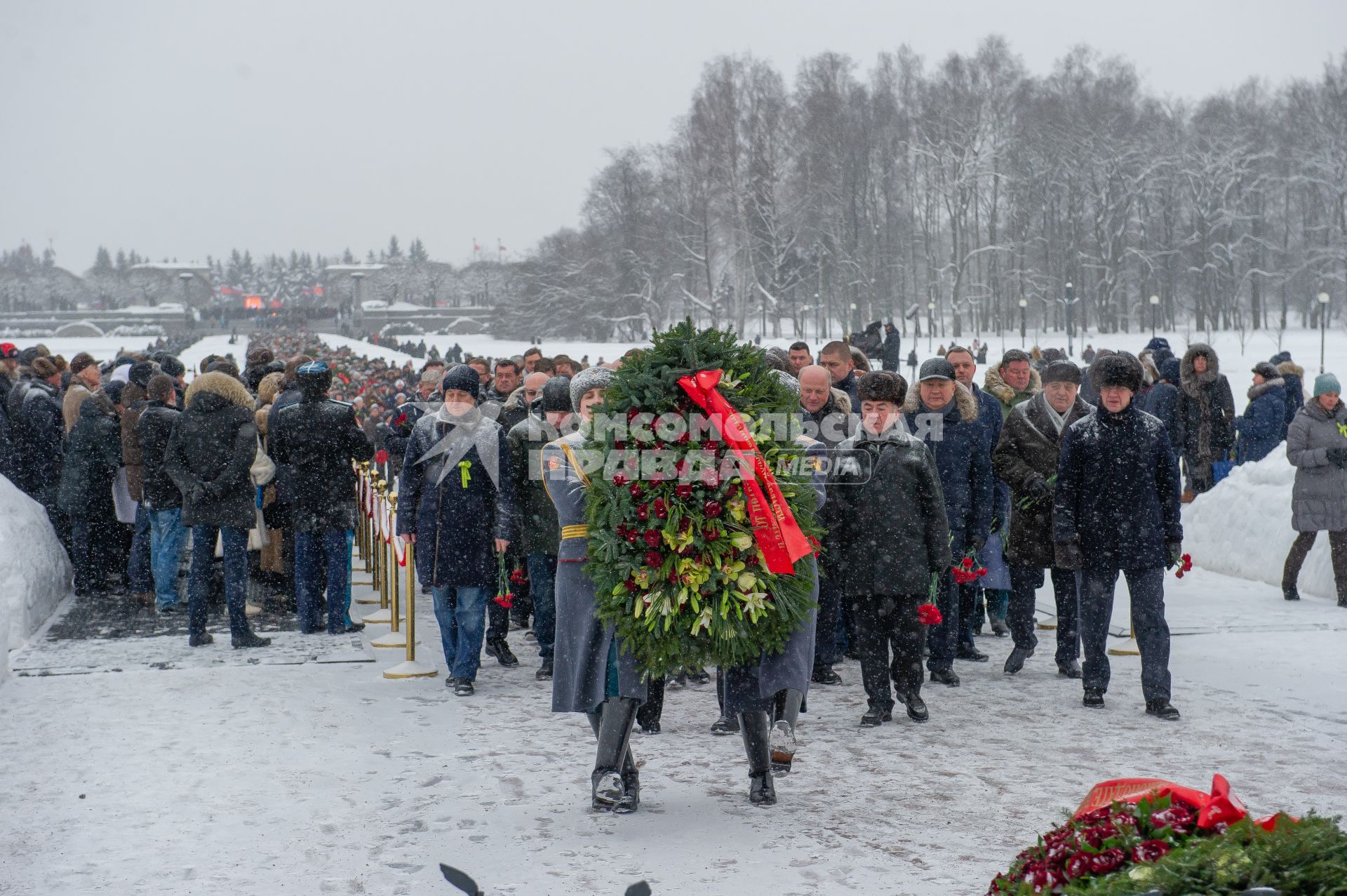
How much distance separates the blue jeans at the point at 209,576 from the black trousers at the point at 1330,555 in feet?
23.4

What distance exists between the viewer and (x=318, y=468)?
911cm

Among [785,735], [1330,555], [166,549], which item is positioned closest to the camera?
[785,735]

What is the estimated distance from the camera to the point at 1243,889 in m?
2.09

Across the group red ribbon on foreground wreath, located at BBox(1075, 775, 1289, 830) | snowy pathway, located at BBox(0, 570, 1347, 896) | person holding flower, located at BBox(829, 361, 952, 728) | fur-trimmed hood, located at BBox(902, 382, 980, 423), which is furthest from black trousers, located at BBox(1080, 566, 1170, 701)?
red ribbon on foreground wreath, located at BBox(1075, 775, 1289, 830)

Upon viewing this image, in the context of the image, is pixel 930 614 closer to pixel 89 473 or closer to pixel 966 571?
pixel 966 571

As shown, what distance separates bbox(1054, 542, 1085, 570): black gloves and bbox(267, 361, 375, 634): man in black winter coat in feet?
14.5

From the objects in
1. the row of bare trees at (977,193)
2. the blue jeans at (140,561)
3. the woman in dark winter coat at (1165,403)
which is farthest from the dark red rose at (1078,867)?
the row of bare trees at (977,193)

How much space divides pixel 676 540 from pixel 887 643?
6.94 feet

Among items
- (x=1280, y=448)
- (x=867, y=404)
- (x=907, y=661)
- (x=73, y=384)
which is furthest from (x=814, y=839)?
(x=73, y=384)

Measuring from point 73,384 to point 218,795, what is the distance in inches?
287

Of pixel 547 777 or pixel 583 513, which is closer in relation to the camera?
pixel 583 513

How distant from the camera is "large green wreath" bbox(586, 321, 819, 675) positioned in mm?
5238

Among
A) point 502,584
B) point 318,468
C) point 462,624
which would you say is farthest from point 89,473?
point 462,624

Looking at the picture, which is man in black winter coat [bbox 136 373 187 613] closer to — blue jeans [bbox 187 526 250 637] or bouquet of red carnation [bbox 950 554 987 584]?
blue jeans [bbox 187 526 250 637]
